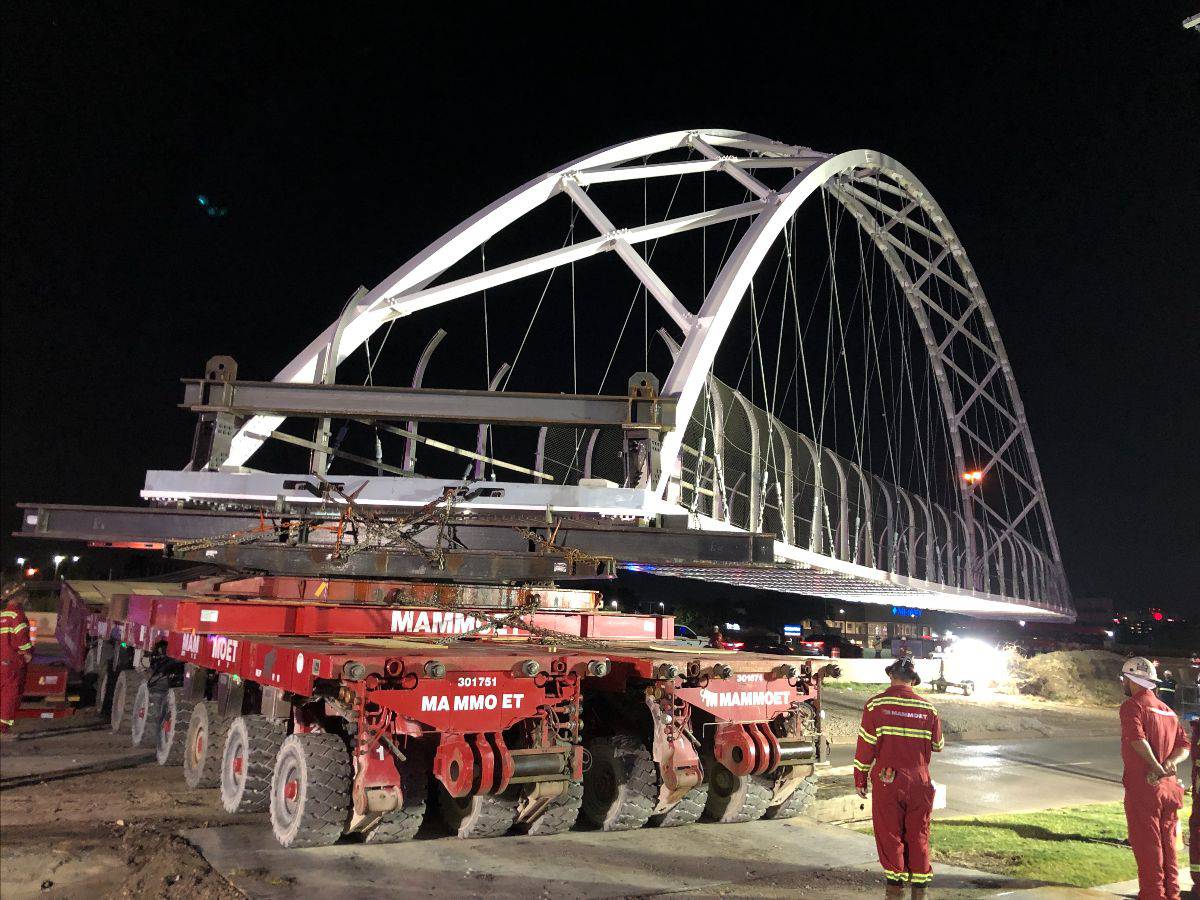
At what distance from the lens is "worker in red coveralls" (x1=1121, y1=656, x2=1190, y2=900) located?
6.76 meters

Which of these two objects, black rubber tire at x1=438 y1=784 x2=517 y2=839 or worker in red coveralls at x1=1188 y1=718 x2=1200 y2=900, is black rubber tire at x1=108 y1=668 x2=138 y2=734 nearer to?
black rubber tire at x1=438 y1=784 x2=517 y2=839

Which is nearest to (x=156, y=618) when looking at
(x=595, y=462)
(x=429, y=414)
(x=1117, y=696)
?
(x=429, y=414)

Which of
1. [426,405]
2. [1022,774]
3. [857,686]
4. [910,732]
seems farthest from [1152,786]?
[857,686]

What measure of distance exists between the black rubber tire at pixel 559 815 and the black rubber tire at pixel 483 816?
207mm

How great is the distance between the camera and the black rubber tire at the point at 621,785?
27.1 feet

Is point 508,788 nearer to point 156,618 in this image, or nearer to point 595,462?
point 156,618

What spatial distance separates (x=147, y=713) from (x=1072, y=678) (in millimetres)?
32508

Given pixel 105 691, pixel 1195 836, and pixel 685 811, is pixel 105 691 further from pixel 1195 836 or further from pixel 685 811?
pixel 1195 836

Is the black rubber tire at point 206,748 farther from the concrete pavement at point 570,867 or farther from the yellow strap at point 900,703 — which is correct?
the yellow strap at point 900,703

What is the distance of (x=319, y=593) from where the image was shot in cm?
984

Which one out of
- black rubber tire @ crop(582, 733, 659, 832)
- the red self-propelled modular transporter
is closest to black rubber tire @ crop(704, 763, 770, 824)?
the red self-propelled modular transporter

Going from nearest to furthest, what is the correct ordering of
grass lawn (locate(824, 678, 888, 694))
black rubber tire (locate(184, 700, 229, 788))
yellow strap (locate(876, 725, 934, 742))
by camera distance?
1. yellow strap (locate(876, 725, 934, 742))
2. black rubber tire (locate(184, 700, 229, 788))
3. grass lawn (locate(824, 678, 888, 694))

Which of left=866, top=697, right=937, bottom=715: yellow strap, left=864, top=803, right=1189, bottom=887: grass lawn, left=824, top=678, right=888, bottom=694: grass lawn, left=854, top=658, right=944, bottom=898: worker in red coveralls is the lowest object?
left=864, top=803, right=1189, bottom=887: grass lawn

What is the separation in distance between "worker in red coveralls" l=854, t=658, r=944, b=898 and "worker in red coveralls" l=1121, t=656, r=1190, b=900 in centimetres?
150
